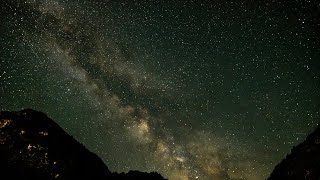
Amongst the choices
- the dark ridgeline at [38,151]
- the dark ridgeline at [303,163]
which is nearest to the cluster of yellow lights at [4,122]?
the dark ridgeline at [38,151]

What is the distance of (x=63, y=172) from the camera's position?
10266 millimetres

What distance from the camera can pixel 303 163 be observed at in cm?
1098

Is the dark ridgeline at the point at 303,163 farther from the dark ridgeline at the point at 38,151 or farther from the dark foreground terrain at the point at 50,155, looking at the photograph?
the dark ridgeline at the point at 38,151

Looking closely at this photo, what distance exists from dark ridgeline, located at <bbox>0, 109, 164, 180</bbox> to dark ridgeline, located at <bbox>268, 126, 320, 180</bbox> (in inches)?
313

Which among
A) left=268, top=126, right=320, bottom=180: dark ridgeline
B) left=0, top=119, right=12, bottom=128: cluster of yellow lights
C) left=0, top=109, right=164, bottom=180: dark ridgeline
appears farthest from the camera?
left=0, top=119, right=12, bottom=128: cluster of yellow lights

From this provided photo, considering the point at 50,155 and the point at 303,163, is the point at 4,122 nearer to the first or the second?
the point at 50,155

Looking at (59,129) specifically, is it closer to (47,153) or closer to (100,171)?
(47,153)

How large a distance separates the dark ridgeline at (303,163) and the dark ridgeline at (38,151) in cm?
795

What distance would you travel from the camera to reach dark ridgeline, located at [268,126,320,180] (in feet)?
33.6

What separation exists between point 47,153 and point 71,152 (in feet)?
3.77

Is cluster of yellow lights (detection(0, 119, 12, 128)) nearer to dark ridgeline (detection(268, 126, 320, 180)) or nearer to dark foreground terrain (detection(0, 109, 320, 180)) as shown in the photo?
dark foreground terrain (detection(0, 109, 320, 180))

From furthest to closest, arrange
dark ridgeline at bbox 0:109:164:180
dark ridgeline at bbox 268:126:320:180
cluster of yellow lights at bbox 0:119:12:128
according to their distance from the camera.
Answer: cluster of yellow lights at bbox 0:119:12:128 → dark ridgeline at bbox 268:126:320:180 → dark ridgeline at bbox 0:109:164:180

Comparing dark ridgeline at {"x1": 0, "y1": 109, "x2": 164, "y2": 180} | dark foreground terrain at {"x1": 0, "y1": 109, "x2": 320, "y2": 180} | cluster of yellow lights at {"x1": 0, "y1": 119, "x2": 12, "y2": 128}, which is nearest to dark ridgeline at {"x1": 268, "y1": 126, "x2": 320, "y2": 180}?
dark foreground terrain at {"x1": 0, "y1": 109, "x2": 320, "y2": 180}

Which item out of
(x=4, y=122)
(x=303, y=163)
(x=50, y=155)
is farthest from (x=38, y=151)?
(x=303, y=163)
